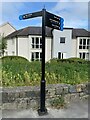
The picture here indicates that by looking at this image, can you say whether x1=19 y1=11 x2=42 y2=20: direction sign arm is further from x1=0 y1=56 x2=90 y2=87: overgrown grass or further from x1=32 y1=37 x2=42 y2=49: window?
x1=32 y1=37 x2=42 y2=49: window

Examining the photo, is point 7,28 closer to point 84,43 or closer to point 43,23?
point 84,43

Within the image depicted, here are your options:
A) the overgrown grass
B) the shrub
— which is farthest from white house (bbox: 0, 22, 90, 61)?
the shrub

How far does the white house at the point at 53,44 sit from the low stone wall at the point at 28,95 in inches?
949

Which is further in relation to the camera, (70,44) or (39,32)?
(39,32)

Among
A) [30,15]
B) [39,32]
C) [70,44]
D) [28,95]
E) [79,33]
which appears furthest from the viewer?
[79,33]

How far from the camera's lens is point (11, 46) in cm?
3362

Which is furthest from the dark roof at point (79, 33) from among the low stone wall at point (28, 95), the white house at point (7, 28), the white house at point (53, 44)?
the low stone wall at point (28, 95)

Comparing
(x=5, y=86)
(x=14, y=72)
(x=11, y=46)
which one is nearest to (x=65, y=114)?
(x=5, y=86)

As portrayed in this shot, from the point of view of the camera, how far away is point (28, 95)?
4898mm

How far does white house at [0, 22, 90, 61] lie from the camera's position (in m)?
29.9

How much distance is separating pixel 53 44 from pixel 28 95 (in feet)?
83.2

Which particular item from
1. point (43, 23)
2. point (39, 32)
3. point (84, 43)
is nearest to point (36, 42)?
point (39, 32)

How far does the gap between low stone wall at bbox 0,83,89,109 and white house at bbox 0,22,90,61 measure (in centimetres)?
2411

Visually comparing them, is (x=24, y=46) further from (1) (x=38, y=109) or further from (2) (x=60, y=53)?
(1) (x=38, y=109)
